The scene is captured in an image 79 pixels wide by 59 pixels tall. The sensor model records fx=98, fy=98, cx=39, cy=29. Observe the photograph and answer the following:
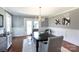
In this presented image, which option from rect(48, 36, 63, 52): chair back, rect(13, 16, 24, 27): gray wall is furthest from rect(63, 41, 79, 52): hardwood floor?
rect(13, 16, 24, 27): gray wall

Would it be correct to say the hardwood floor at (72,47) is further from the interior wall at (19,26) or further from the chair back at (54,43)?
the interior wall at (19,26)

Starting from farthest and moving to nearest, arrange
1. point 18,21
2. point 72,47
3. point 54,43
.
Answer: point 18,21
point 72,47
point 54,43

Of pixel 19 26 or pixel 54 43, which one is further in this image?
pixel 19 26

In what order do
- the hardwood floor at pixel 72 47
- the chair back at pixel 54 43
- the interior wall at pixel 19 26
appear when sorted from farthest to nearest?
the interior wall at pixel 19 26 < the hardwood floor at pixel 72 47 < the chair back at pixel 54 43

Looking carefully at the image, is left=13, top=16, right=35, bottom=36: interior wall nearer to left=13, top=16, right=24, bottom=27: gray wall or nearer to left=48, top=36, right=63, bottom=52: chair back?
left=13, top=16, right=24, bottom=27: gray wall

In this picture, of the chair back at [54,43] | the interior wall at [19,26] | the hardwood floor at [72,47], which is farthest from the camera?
the interior wall at [19,26]

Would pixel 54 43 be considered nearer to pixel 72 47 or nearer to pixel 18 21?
pixel 72 47

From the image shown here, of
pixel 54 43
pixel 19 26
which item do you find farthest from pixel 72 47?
pixel 19 26

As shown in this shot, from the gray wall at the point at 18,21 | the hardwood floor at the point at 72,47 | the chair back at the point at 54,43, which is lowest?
the hardwood floor at the point at 72,47

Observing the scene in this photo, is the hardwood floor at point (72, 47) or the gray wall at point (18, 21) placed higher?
the gray wall at point (18, 21)

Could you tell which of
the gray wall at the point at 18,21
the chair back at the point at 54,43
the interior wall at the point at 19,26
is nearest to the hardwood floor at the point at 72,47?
the chair back at the point at 54,43
